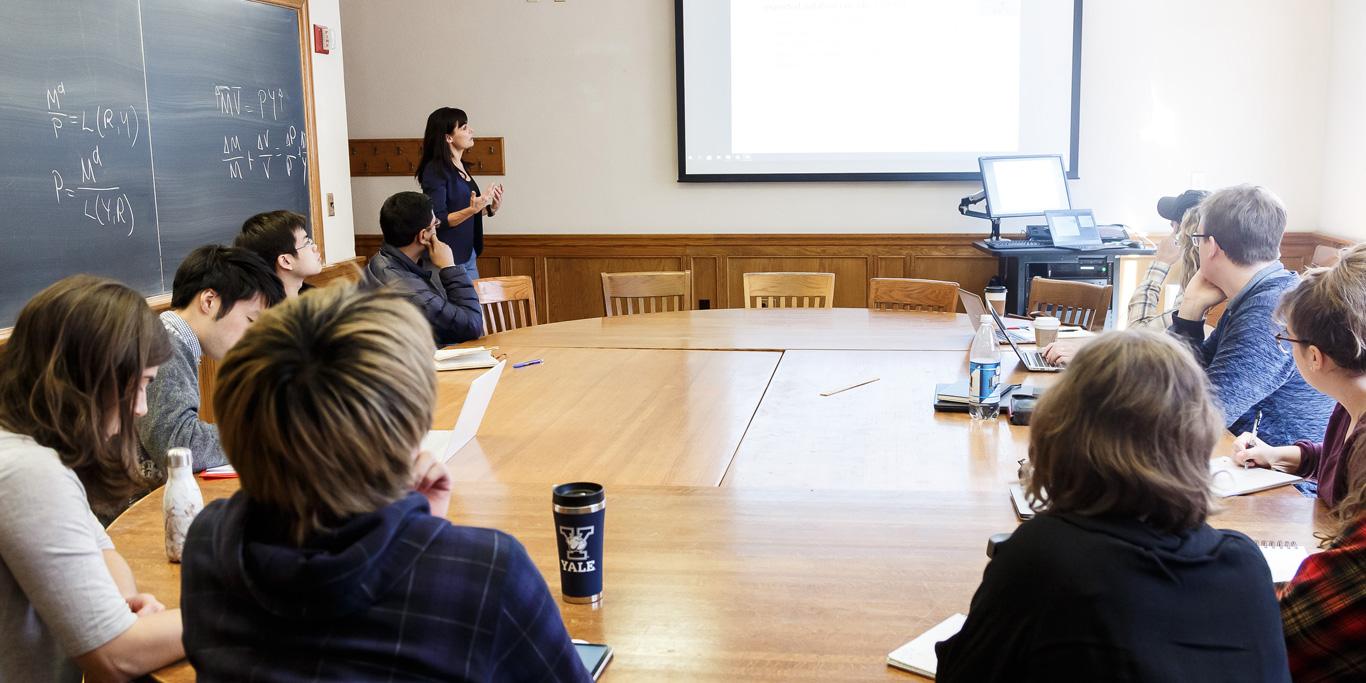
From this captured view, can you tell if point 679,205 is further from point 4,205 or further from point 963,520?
point 963,520

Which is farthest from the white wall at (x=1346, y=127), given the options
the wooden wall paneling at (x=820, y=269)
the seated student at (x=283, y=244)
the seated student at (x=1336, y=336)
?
the seated student at (x=283, y=244)

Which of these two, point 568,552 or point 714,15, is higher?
point 714,15

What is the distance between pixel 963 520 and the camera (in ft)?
6.32

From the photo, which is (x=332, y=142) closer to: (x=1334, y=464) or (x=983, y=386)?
(x=983, y=386)

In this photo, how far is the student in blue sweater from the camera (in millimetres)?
2627

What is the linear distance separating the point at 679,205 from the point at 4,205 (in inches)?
134

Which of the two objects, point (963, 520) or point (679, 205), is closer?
point (963, 520)

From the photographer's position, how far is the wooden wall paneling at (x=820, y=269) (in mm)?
5973

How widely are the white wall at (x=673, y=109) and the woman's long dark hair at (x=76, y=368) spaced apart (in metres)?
4.58

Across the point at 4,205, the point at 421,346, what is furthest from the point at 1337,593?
the point at 4,205

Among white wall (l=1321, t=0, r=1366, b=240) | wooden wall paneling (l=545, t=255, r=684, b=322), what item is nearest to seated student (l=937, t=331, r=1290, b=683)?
white wall (l=1321, t=0, r=1366, b=240)

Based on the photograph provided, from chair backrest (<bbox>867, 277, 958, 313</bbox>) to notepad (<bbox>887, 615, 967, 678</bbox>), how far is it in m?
3.03

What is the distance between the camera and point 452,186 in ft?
16.8

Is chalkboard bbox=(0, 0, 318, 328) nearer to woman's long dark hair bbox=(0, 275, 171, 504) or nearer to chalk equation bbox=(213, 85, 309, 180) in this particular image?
chalk equation bbox=(213, 85, 309, 180)
